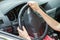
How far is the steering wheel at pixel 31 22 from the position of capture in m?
3.15

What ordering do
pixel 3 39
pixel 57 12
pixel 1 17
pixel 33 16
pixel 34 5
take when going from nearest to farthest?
pixel 3 39 → pixel 34 5 → pixel 33 16 → pixel 1 17 → pixel 57 12

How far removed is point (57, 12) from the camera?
13.9 ft

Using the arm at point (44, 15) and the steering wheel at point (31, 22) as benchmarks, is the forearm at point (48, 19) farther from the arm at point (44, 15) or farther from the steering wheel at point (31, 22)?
the steering wheel at point (31, 22)

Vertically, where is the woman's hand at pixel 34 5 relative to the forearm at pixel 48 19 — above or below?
above

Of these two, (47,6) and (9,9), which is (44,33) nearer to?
(9,9)

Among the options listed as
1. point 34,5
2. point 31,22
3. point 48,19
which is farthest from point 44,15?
point 31,22

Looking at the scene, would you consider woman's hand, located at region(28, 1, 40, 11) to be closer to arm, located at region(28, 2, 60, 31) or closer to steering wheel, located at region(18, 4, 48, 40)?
arm, located at region(28, 2, 60, 31)

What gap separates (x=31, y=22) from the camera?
10.5ft

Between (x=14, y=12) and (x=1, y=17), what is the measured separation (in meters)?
0.47

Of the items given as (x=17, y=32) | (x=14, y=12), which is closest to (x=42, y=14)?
(x=17, y=32)

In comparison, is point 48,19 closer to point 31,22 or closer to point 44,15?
point 44,15

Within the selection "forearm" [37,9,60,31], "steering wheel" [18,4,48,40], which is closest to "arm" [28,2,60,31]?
"forearm" [37,9,60,31]

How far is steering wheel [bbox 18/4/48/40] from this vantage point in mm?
3146

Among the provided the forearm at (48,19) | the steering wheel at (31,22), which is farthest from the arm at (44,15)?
the steering wheel at (31,22)
